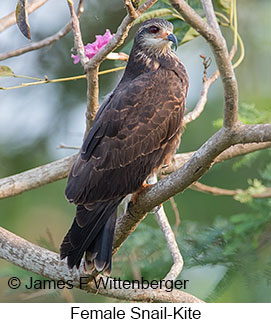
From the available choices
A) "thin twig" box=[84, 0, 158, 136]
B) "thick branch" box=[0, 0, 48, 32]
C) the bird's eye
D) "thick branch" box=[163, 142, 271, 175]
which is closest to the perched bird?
"thin twig" box=[84, 0, 158, 136]

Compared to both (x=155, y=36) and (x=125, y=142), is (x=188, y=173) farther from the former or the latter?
(x=155, y=36)

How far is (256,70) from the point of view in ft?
23.1

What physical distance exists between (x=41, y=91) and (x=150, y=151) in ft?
12.8

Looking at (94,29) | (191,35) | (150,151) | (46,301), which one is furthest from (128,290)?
(94,29)

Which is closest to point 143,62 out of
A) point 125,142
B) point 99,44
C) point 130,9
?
point 99,44

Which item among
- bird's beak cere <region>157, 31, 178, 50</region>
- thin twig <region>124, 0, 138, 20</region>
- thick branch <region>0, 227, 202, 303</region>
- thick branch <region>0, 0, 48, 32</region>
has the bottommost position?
thick branch <region>0, 227, 202, 303</region>

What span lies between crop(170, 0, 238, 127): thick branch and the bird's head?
3.25 ft

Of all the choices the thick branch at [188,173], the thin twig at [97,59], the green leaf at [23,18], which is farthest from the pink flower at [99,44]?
the thick branch at [188,173]

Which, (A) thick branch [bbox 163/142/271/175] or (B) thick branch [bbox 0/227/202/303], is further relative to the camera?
(A) thick branch [bbox 163/142/271/175]

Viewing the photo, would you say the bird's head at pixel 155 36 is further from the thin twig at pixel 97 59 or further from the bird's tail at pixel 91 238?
the bird's tail at pixel 91 238

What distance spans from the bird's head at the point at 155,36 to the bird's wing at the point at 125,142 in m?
0.43

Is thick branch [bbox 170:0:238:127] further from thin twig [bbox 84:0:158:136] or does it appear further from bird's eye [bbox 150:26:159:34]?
bird's eye [bbox 150:26:159:34]

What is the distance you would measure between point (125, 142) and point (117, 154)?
0.26ft

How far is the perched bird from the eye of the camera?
3395mm
